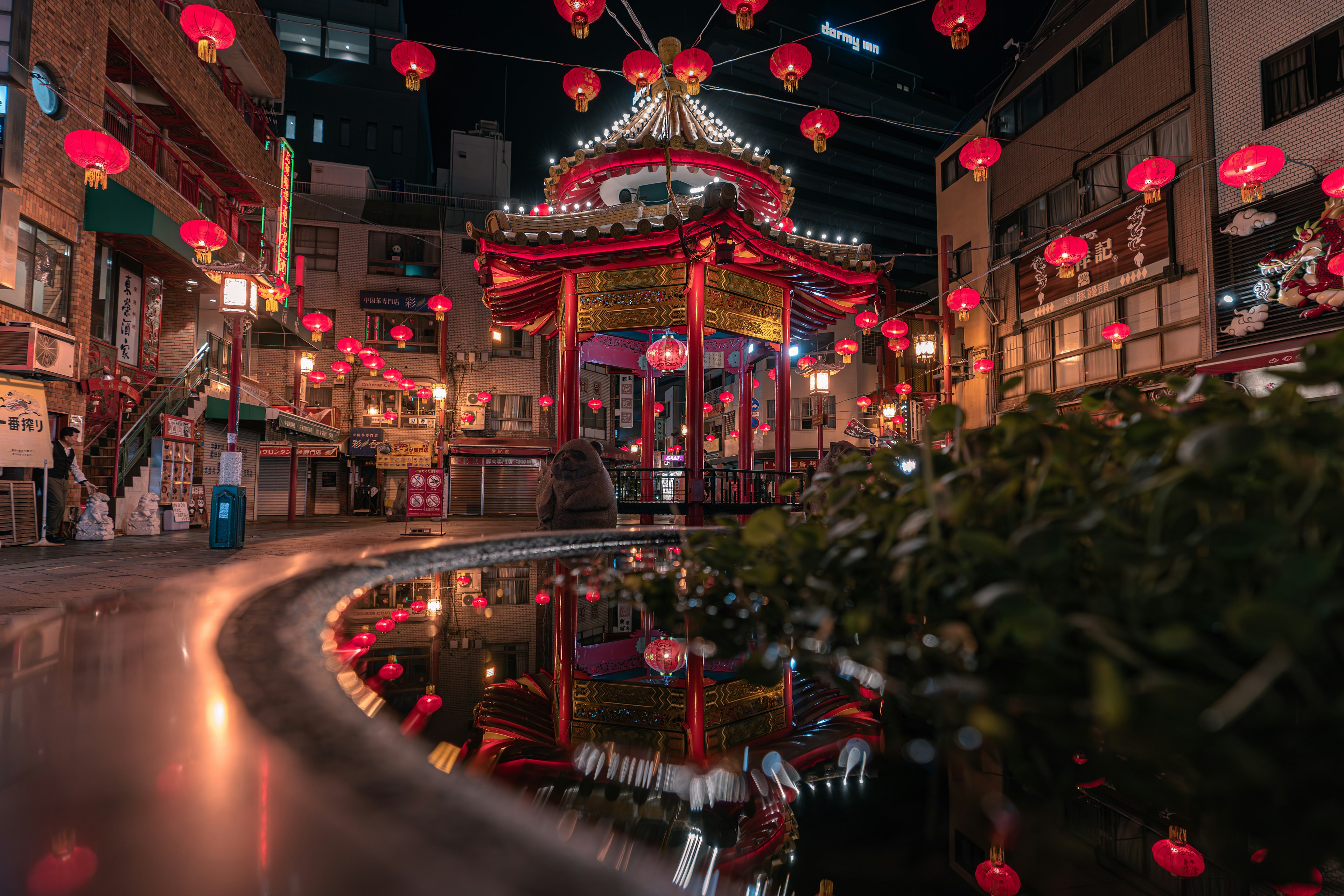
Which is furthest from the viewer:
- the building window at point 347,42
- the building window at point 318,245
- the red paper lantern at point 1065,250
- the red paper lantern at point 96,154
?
the building window at point 347,42

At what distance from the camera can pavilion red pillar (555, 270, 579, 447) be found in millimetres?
10023

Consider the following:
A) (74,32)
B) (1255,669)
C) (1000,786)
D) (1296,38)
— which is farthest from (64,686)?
(1296,38)

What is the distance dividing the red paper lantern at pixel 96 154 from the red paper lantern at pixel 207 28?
61.9 inches

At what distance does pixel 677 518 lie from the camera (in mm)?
11492

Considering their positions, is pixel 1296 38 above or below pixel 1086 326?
above

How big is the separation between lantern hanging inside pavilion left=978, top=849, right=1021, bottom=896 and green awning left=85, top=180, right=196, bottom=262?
14969 mm

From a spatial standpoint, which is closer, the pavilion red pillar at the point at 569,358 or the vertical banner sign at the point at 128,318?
the pavilion red pillar at the point at 569,358

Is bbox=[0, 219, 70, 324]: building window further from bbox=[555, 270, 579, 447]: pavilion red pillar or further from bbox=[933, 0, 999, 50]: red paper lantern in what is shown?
bbox=[933, 0, 999, 50]: red paper lantern

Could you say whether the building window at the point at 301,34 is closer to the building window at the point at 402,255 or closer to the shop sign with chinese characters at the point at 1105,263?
the building window at the point at 402,255

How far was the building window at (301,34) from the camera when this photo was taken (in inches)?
1278

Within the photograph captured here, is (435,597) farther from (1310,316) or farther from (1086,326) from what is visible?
(1086,326)

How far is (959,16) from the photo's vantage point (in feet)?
23.5

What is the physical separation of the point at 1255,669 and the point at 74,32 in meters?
15.6

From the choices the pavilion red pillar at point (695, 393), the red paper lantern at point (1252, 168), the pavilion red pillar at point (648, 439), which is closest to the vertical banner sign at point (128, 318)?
the pavilion red pillar at point (648, 439)
